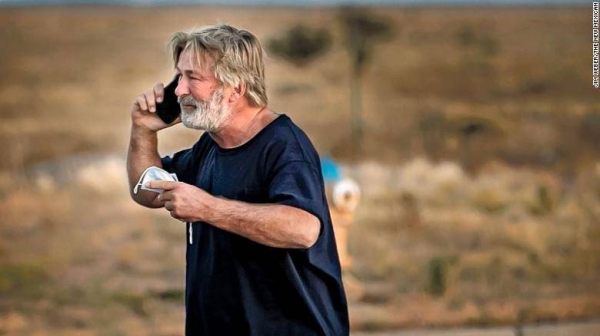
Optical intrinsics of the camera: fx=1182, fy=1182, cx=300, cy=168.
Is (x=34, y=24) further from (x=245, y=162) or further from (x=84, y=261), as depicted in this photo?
(x=245, y=162)

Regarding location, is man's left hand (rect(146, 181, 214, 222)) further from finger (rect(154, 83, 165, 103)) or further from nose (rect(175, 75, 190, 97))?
finger (rect(154, 83, 165, 103))

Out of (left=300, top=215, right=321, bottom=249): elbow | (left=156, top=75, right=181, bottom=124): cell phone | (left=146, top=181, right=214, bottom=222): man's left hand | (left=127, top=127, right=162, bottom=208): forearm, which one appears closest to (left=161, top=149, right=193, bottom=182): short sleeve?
(left=127, top=127, right=162, bottom=208): forearm

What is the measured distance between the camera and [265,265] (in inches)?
139

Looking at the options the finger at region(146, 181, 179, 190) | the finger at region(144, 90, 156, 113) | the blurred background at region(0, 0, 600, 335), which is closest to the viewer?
the finger at region(146, 181, 179, 190)

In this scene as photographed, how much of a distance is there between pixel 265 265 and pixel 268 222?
10.7 inches

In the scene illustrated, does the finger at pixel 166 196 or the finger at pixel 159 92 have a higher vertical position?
the finger at pixel 159 92

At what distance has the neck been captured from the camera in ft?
11.9

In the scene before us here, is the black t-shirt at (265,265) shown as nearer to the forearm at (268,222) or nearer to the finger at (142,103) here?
the forearm at (268,222)

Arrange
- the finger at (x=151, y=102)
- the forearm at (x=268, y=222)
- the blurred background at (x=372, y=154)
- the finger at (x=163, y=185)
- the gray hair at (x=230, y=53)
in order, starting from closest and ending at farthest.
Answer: the forearm at (x=268, y=222), the finger at (x=163, y=185), the gray hair at (x=230, y=53), the finger at (x=151, y=102), the blurred background at (x=372, y=154)

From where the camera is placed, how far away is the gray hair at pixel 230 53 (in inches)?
140

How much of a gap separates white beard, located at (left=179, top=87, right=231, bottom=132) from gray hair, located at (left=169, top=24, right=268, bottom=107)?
61 mm

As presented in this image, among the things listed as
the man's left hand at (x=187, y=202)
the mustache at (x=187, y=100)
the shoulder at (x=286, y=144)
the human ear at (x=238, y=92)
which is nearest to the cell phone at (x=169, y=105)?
the mustache at (x=187, y=100)

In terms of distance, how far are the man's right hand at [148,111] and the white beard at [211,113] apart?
338mm

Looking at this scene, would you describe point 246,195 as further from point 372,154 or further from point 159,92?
point 372,154
